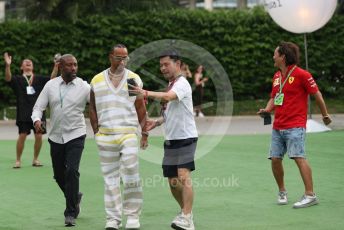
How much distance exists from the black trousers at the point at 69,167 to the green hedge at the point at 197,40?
18742 mm

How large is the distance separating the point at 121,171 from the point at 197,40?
2046 centimetres

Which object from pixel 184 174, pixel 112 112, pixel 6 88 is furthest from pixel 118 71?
pixel 6 88

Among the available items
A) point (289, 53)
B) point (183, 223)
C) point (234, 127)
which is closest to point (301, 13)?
point (234, 127)

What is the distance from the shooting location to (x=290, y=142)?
9.45 metres

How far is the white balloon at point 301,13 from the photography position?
17531 mm

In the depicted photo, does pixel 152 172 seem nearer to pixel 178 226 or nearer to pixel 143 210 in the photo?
pixel 143 210

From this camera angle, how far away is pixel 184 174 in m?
8.16

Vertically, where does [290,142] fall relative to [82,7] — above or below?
below

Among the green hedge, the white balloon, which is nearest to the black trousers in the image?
the white balloon

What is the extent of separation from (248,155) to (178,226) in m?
7.33

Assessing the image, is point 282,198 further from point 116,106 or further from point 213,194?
point 116,106

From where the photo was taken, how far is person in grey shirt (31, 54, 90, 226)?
879cm

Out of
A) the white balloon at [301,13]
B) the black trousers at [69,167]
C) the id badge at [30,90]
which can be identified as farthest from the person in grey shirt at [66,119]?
the white balloon at [301,13]

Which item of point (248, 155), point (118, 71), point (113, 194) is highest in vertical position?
point (118, 71)
